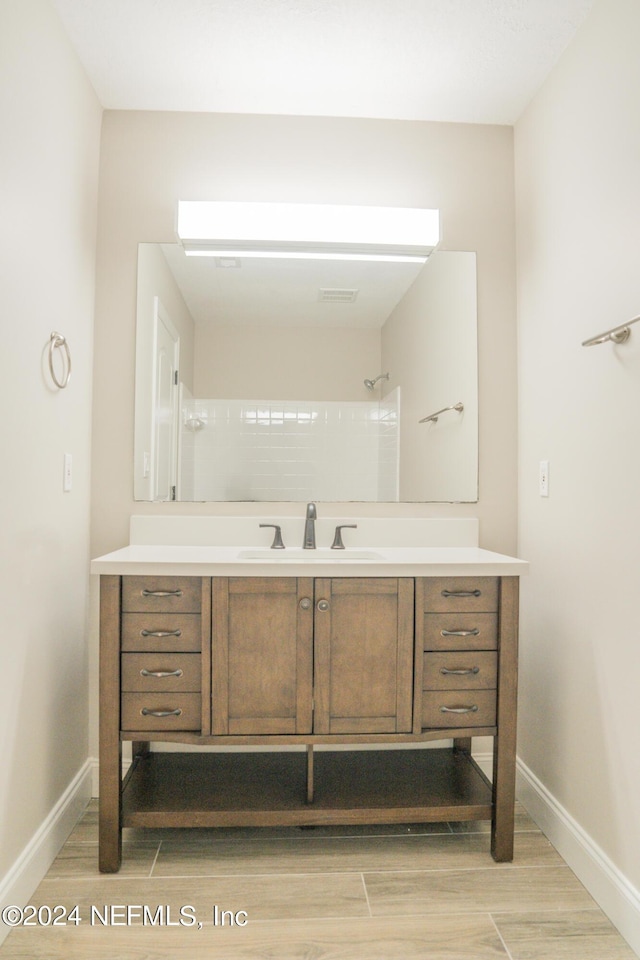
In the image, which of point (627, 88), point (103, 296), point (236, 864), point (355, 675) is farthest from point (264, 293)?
point (236, 864)

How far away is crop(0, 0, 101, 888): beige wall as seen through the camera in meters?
1.46

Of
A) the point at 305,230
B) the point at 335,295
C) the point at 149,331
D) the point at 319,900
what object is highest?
the point at 305,230

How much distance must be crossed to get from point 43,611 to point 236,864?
0.89 metres

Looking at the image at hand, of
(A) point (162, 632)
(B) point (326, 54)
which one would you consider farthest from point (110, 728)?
(B) point (326, 54)

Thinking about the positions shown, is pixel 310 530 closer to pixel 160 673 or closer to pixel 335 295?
pixel 160 673

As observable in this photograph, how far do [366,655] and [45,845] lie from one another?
1022mm

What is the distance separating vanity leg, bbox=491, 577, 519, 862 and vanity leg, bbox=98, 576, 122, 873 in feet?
3.44

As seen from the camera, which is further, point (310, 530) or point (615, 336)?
point (310, 530)

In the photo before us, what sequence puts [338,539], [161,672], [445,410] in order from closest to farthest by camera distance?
[161,672], [338,539], [445,410]

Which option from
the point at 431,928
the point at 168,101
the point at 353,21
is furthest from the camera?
the point at 168,101

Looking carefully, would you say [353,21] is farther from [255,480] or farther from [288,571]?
[288,571]

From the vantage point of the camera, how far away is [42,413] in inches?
65.8

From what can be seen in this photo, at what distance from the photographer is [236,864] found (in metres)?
1.68

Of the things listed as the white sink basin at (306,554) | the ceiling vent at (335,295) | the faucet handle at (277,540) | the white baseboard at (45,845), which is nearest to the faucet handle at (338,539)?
the white sink basin at (306,554)
